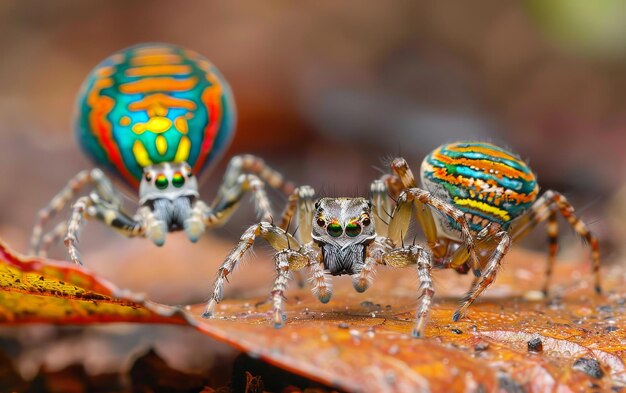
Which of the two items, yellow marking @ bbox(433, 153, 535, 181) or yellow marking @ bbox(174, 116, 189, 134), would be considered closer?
yellow marking @ bbox(433, 153, 535, 181)

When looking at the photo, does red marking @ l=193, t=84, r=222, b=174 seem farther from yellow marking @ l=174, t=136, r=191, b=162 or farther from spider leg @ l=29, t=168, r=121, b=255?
spider leg @ l=29, t=168, r=121, b=255

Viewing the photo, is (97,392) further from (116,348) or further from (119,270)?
(119,270)

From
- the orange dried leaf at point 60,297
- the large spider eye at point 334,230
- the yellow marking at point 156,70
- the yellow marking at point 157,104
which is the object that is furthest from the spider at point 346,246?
the yellow marking at point 156,70

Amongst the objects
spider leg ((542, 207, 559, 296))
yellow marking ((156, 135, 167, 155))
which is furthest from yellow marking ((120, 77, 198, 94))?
spider leg ((542, 207, 559, 296))

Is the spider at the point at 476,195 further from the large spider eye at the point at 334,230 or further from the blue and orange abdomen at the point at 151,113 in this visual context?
the blue and orange abdomen at the point at 151,113

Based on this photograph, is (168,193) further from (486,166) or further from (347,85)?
(347,85)

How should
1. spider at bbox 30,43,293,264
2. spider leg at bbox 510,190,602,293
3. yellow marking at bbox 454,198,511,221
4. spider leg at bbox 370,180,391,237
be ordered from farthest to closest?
spider at bbox 30,43,293,264, spider leg at bbox 510,190,602,293, yellow marking at bbox 454,198,511,221, spider leg at bbox 370,180,391,237

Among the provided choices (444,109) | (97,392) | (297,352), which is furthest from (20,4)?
(297,352)
